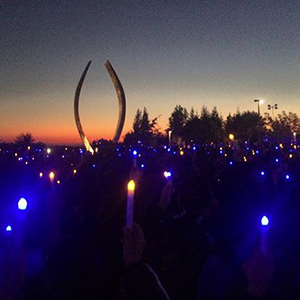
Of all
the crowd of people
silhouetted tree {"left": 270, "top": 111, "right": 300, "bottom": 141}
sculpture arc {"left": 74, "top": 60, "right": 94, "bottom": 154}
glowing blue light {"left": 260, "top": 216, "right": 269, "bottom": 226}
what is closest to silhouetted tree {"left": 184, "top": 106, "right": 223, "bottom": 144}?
silhouetted tree {"left": 270, "top": 111, "right": 300, "bottom": 141}

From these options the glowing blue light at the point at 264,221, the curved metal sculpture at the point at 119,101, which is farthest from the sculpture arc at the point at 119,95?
the glowing blue light at the point at 264,221

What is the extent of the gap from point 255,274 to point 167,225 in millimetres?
2811

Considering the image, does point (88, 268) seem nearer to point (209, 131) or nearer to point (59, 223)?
point (59, 223)

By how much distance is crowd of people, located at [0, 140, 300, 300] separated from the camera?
2207 mm

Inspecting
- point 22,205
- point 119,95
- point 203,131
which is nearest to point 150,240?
point 22,205

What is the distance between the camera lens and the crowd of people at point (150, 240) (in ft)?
7.24

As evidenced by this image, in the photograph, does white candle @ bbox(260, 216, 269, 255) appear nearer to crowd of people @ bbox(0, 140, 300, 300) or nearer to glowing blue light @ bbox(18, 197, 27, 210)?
crowd of people @ bbox(0, 140, 300, 300)

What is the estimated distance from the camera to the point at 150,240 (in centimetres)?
473

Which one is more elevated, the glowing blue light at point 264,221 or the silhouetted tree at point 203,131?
the silhouetted tree at point 203,131

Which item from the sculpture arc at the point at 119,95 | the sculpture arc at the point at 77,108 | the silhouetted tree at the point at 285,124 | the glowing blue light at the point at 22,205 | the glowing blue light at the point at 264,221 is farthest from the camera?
the silhouetted tree at the point at 285,124

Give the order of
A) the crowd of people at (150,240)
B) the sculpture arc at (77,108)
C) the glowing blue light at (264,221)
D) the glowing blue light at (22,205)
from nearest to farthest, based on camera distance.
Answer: the glowing blue light at (22,205)
the crowd of people at (150,240)
the glowing blue light at (264,221)
the sculpture arc at (77,108)

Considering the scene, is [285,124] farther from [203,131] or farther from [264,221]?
[264,221]

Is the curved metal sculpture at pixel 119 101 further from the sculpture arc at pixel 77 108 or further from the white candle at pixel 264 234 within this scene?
the white candle at pixel 264 234

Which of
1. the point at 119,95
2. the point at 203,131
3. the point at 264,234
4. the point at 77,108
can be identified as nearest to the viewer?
the point at 264,234
